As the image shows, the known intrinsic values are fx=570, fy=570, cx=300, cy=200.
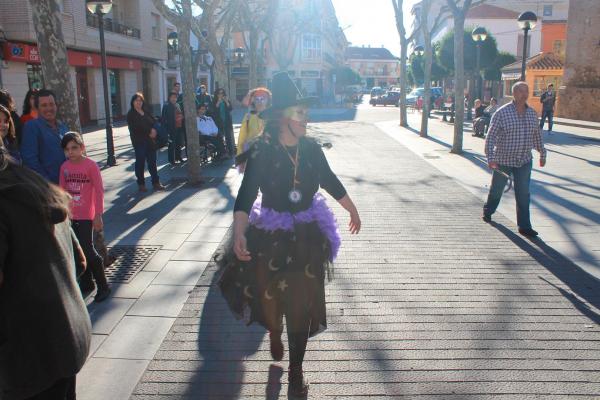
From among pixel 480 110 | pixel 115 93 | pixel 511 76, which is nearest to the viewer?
pixel 480 110

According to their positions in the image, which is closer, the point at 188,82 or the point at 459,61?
the point at 188,82

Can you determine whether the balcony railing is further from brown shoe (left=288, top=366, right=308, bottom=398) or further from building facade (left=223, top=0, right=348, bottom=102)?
brown shoe (left=288, top=366, right=308, bottom=398)

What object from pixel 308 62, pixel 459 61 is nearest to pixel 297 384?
pixel 459 61

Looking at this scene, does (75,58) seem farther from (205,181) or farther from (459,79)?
(459,79)

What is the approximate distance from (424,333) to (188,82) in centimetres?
756

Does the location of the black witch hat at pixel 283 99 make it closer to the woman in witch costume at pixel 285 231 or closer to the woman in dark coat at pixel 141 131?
the woman in witch costume at pixel 285 231

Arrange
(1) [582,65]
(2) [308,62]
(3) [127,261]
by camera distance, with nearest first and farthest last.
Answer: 1. (3) [127,261]
2. (1) [582,65]
3. (2) [308,62]

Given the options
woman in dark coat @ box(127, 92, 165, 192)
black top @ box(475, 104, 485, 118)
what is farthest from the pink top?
black top @ box(475, 104, 485, 118)

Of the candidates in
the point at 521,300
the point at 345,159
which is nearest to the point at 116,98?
the point at 345,159

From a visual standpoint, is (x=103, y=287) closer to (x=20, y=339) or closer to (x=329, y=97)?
(x=20, y=339)

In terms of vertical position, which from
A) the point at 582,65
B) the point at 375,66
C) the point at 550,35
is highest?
the point at 375,66

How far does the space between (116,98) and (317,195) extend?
93.2 feet

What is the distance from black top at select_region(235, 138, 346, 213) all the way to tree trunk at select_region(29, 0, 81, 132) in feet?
11.1

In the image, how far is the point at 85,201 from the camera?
16.1 ft
